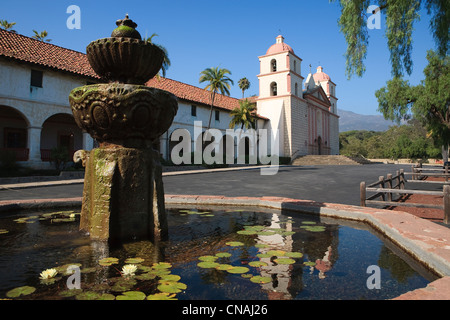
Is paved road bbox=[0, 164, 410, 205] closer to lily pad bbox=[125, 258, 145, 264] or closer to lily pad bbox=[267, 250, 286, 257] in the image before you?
lily pad bbox=[267, 250, 286, 257]

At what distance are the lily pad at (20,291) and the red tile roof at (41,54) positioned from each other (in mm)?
16002

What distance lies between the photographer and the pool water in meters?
1.63

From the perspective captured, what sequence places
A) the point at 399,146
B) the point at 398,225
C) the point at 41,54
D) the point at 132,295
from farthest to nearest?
the point at 399,146, the point at 41,54, the point at 398,225, the point at 132,295

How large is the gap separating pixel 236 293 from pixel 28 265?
1.59 metres

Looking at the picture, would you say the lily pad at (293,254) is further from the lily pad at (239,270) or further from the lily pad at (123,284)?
the lily pad at (123,284)

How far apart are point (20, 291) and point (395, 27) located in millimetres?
9006

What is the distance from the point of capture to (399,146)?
1882 inches

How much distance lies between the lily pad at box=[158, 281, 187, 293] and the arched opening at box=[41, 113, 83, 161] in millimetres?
18384

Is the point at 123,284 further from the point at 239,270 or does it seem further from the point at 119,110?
the point at 119,110

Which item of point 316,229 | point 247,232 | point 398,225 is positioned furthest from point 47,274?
point 398,225

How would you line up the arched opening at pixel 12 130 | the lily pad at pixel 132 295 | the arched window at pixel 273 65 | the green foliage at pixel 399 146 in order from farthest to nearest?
the green foliage at pixel 399 146, the arched window at pixel 273 65, the arched opening at pixel 12 130, the lily pad at pixel 132 295

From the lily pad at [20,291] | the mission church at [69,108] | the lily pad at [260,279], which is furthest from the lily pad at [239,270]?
the mission church at [69,108]

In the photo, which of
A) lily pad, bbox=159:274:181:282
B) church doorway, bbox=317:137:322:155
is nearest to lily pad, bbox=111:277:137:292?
lily pad, bbox=159:274:181:282

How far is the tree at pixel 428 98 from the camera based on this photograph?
1432cm
